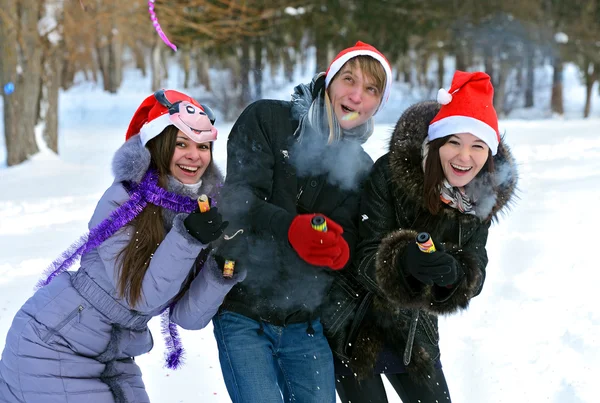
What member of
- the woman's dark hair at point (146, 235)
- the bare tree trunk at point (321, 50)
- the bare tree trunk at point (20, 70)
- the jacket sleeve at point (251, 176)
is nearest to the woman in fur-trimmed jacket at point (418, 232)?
the jacket sleeve at point (251, 176)

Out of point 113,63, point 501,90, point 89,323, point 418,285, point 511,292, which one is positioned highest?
point 113,63

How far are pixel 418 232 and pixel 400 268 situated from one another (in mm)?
210

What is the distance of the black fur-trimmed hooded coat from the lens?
8.34ft

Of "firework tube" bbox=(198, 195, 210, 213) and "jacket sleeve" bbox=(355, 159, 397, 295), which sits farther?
"jacket sleeve" bbox=(355, 159, 397, 295)

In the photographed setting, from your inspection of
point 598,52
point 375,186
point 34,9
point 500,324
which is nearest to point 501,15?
point 598,52

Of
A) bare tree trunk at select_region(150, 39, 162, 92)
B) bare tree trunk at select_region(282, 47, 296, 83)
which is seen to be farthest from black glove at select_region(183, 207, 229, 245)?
bare tree trunk at select_region(150, 39, 162, 92)

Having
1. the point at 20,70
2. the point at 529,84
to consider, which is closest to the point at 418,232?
the point at 20,70

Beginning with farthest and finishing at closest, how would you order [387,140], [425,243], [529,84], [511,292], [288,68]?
[529,84], [288,68], [511,292], [387,140], [425,243]

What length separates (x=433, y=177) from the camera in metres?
2.59

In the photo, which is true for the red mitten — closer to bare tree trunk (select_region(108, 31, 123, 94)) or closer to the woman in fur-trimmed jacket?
the woman in fur-trimmed jacket

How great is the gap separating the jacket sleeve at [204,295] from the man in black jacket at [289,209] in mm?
54

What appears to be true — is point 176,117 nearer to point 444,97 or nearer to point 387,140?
point 387,140

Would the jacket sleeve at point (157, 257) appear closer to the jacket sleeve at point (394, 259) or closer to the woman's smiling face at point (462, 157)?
the jacket sleeve at point (394, 259)

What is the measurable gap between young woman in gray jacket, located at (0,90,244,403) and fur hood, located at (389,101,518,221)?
71 cm
